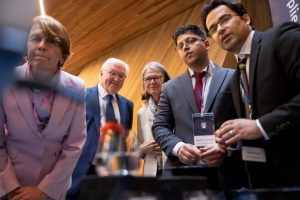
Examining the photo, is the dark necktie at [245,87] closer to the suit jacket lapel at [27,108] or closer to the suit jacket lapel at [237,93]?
the suit jacket lapel at [237,93]

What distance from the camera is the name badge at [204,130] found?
1.26 meters

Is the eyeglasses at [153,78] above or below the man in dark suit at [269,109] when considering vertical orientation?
above

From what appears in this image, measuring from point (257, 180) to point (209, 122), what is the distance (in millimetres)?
269

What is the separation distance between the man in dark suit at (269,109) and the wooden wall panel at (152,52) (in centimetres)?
287

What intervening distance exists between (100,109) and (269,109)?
1221mm

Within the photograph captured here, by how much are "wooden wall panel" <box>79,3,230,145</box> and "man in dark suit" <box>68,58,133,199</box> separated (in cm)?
183

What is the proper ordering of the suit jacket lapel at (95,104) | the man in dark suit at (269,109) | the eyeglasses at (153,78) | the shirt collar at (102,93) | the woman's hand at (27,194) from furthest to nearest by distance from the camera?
the eyeglasses at (153,78), the shirt collar at (102,93), the suit jacket lapel at (95,104), the woman's hand at (27,194), the man in dark suit at (269,109)

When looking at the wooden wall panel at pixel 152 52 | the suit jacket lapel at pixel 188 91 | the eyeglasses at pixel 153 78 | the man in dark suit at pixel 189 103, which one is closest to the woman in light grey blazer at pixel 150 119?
the eyeglasses at pixel 153 78

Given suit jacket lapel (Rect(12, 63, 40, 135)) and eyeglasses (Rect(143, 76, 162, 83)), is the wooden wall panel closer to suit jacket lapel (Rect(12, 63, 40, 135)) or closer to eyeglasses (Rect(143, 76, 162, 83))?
eyeglasses (Rect(143, 76, 162, 83))

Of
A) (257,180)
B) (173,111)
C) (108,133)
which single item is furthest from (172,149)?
(108,133)

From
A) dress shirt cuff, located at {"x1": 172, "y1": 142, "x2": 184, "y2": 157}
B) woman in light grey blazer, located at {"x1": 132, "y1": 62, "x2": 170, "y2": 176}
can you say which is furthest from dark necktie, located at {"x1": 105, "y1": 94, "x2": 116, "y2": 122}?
dress shirt cuff, located at {"x1": 172, "y1": 142, "x2": 184, "y2": 157}

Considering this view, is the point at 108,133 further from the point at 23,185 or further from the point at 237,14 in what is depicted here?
the point at 237,14

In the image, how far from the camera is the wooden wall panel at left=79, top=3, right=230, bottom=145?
14.0 feet

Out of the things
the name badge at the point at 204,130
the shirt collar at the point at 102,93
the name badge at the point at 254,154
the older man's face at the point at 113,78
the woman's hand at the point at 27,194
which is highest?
the older man's face at the point at 113,78
